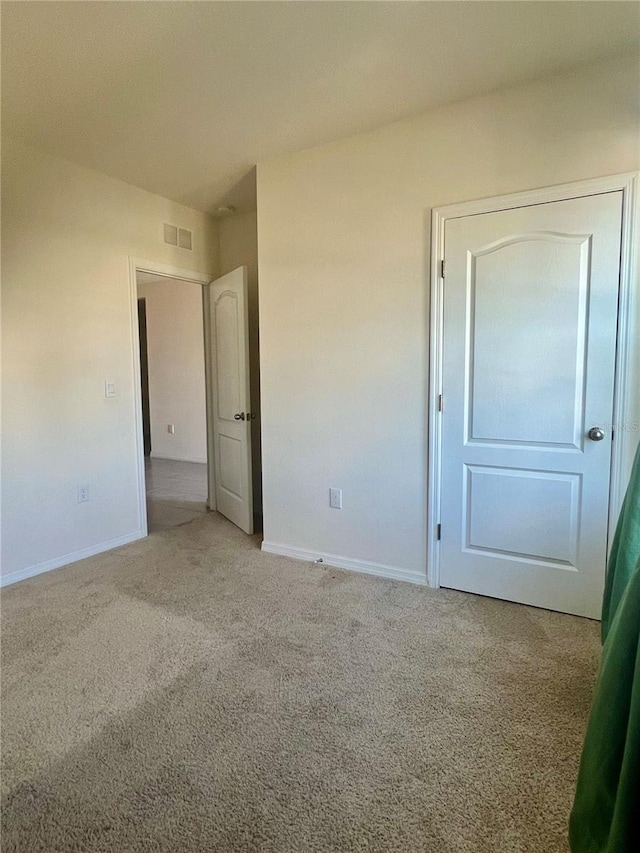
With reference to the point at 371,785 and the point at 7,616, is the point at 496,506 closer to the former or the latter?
the point at 371,785

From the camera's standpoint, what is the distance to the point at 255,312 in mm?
3723

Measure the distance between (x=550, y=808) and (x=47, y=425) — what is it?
10.0 ft

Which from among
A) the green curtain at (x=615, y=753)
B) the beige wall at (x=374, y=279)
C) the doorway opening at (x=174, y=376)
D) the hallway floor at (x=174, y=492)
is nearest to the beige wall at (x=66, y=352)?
the hallway floor at (x=174, y=492)

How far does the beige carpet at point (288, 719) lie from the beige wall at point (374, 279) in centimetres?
61

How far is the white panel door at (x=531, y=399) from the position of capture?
2123 millimetres

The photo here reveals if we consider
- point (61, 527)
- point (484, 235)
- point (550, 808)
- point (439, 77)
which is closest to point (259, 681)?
point (550, 808)

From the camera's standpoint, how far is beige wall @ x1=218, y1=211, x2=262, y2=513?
12.3 feet

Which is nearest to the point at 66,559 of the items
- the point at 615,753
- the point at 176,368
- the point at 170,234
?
the point at 170,234

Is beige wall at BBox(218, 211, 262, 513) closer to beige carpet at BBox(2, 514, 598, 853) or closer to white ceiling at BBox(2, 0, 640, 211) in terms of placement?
white ceiling at BBox(2, 0, 640, 211)

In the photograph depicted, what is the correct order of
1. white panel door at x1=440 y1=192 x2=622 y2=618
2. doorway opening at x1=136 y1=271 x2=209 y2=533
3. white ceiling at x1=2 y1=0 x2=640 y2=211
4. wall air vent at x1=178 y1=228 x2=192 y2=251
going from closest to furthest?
white ceiling at x1=2 y1=0 x2=640 y2=211 → white panel door at x1=440 y1=192 x2=622 y2=618 → wall air vent at x1=178 y1=228 x2=192 y2=251 → doorway opening at x1=136 y1=271 x2=209 y2=533

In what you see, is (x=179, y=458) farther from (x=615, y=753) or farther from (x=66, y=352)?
(x=615, y=753)

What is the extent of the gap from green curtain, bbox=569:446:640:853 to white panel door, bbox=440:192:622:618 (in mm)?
1473

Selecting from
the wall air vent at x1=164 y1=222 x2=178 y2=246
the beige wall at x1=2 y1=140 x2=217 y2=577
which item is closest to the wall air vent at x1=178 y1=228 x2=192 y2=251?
the wall air vent at x1=164 y1=222 x2=178 y2=246

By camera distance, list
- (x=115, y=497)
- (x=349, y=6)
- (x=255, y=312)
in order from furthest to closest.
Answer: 1. (x=255, y=312)
2. (x=115, y=497)
3. (x=349, y=6)
